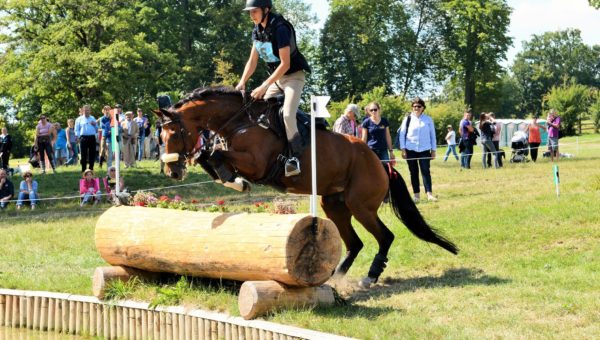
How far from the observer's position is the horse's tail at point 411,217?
9938 mm

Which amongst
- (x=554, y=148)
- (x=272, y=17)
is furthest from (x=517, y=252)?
(x=554, y=148)

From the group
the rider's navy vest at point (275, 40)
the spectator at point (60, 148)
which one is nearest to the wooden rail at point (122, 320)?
the rider's navy vest at point (275, 40)

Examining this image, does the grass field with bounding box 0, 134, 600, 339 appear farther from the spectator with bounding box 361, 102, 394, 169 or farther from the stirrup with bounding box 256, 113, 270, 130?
the stirrup with bounding box 256, 113, 270, 130

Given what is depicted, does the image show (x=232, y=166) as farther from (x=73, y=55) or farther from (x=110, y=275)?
(x=73, y=55)

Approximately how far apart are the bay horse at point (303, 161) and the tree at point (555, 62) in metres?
109

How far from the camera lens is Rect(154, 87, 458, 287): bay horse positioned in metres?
8.45

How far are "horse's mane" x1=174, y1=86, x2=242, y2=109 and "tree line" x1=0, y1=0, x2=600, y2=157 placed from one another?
23.0 m

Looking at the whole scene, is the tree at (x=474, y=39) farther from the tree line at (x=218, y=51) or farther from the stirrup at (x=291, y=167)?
the stirrup at (x=291, y=167)

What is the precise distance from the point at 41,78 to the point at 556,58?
109 meters

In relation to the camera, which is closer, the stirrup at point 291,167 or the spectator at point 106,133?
the stirrup at point 291,167

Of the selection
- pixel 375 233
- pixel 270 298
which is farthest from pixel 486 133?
pixel 270 298

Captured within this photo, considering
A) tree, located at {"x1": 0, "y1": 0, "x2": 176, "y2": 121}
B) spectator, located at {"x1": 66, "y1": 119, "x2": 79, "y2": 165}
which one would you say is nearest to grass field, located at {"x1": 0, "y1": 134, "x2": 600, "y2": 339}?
spectator, located at {"x1": 66, "y1": 119, "x2": 79, "y2": 165}

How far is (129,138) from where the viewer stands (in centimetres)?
2342

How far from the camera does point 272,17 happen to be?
8.62 meters
